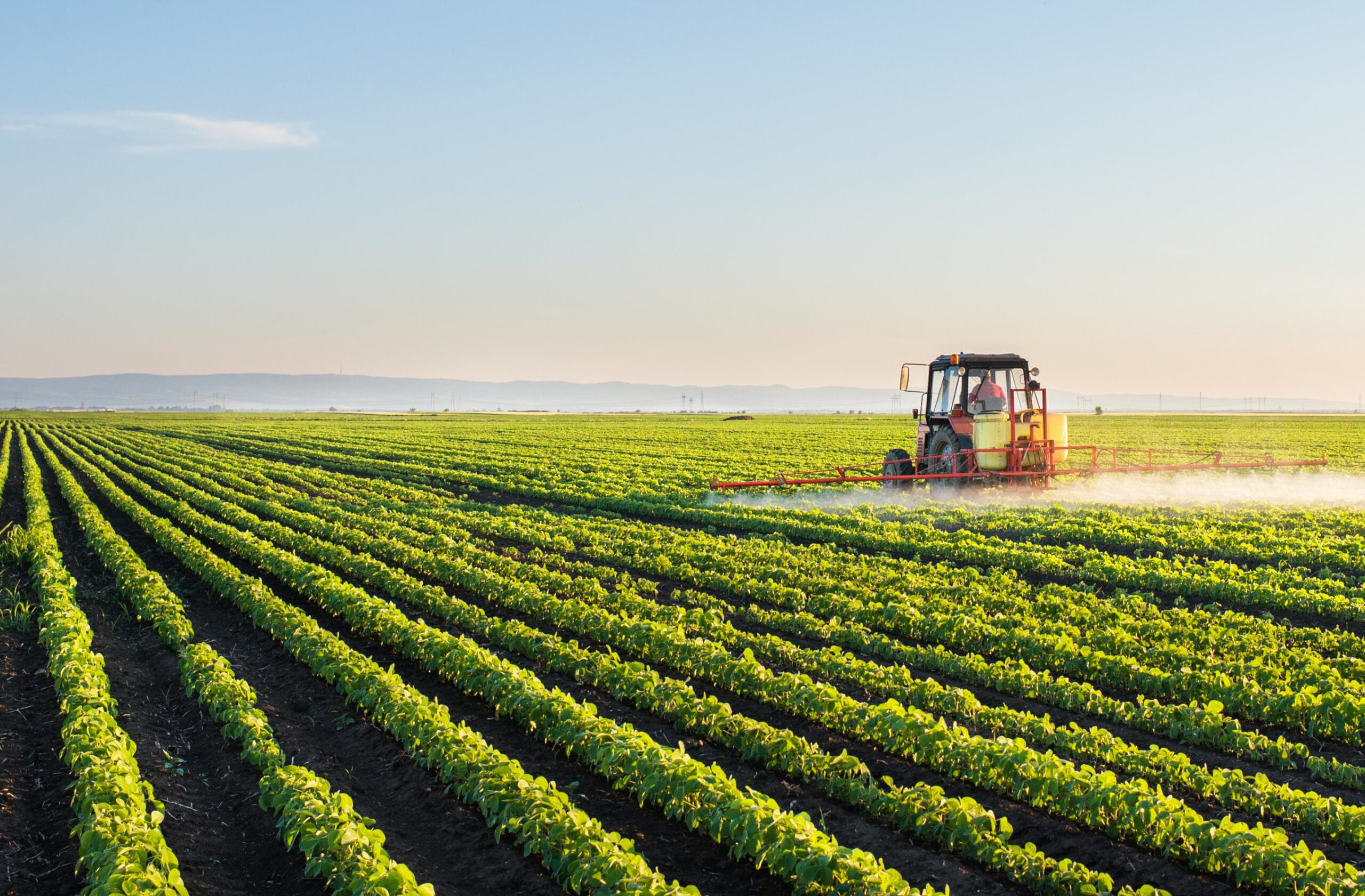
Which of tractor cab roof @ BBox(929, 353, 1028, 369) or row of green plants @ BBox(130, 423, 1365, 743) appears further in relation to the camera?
tractor cab roof @ BBox(929, 353, 1028, 369)

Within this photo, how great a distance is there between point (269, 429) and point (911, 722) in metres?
76.0

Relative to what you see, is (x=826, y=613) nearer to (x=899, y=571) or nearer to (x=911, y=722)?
(x=899, y=571)

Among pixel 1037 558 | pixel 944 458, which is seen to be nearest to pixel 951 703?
pixel 1037 558

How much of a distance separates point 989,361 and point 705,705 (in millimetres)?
14231

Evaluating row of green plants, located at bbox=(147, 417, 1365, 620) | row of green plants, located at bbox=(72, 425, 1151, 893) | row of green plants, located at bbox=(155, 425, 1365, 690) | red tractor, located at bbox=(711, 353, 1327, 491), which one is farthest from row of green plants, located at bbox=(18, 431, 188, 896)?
red tractor, located at bbox=(711, 353, 1327, 491)

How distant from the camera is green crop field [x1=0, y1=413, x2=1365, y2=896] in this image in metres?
5.32

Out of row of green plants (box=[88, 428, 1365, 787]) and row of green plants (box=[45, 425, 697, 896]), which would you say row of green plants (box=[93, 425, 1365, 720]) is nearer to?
row of green plants (box=[88, 428, 1365, 787])

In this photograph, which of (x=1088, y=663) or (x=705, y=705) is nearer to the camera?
(x=705, y=705)

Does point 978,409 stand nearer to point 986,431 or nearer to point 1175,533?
point 986,431

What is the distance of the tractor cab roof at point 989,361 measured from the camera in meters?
19.7

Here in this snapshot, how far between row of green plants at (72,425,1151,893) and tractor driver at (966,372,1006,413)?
37.6 ft

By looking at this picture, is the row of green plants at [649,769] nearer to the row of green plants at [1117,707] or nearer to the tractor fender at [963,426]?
the row of green plants at [1117,707]

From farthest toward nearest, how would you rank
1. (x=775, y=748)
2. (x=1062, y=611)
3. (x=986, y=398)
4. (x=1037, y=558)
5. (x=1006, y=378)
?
(x=1006, y=378) < (x=986, y=398) < (x=1037, y=558) < (x=1062, y=611) < (x=775, y=748)

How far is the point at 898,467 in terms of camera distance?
2170 cm
